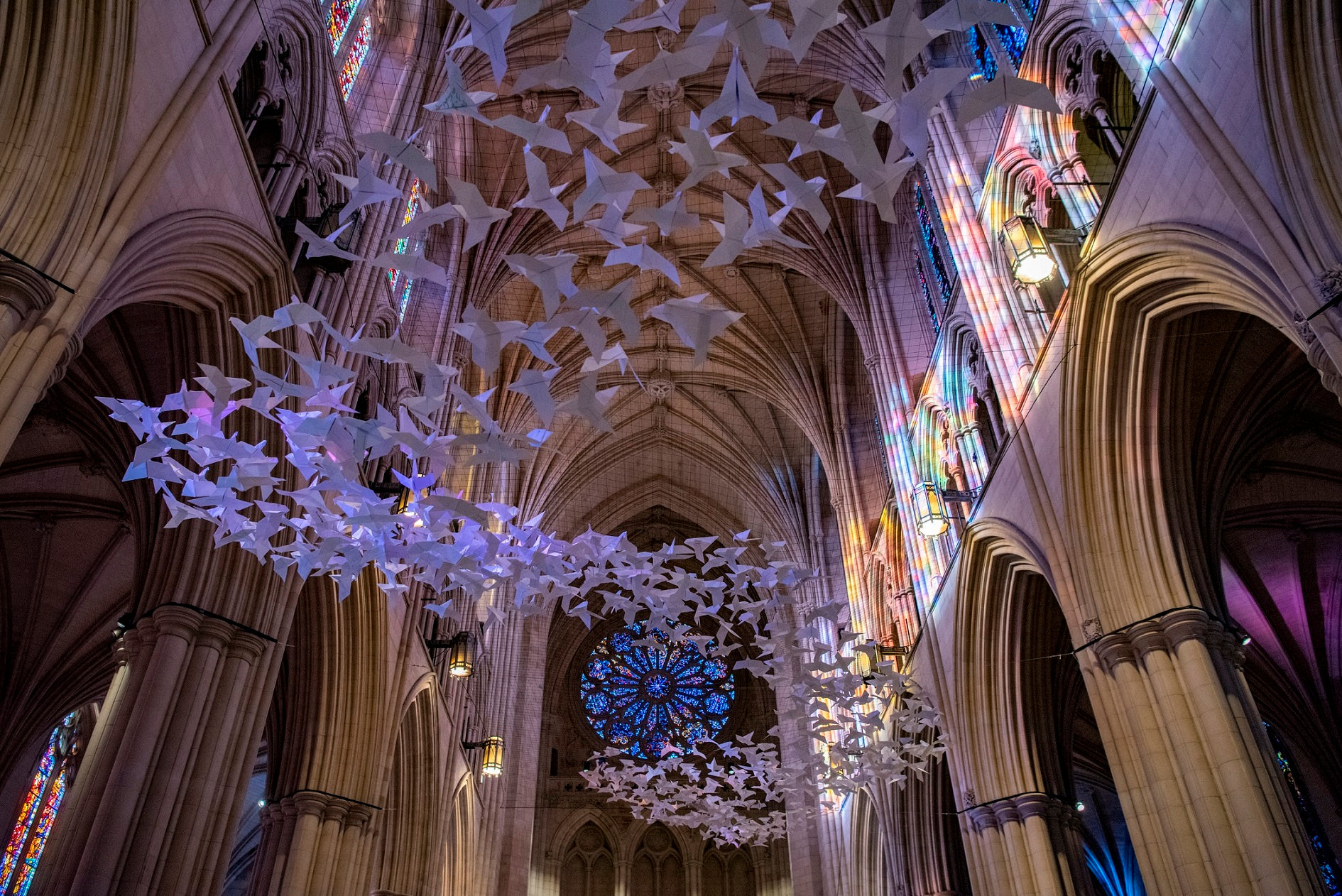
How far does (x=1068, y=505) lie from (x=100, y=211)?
768 cm

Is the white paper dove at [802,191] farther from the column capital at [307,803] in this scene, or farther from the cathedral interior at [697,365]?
the column capital at [307,803]

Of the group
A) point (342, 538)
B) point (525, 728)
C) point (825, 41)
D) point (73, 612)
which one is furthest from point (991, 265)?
point (525, 728)

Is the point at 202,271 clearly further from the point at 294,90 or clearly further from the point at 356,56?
the point at 356,56

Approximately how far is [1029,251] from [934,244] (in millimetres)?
5097

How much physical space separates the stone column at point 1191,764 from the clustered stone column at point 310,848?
7.81m

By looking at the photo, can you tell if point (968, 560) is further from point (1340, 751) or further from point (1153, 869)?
point (1340, 751)

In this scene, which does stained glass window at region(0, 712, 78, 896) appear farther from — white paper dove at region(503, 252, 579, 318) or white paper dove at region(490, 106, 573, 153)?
white paper dove at region(490, 106, 573, 153)

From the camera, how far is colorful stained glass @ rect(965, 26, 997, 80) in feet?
35.7

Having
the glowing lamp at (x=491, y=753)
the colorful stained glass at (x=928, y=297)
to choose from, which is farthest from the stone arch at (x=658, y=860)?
the colorful stained glass at (x=928, y=297)

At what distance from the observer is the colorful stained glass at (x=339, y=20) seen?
31.9 feet

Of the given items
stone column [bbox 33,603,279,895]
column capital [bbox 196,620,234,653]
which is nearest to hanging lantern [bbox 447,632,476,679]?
stone column [bbox 33,603,279,895]

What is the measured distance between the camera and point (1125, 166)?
7461 millimetres

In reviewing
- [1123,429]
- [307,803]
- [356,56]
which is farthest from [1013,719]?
[356,56]

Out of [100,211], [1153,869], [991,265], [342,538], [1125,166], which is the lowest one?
[1153,869]
